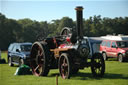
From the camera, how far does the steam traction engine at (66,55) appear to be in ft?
36.9

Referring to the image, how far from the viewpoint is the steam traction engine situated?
11242 mm

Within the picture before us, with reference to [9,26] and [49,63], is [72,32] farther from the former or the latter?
[9,26]

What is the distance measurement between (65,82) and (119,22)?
65.9 m

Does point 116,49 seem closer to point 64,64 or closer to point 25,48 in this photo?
point 25,48

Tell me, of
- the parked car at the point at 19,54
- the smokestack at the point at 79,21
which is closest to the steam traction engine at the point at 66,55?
the smokestack at the point at 79,21

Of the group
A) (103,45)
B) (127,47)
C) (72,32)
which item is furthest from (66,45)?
(103,45)

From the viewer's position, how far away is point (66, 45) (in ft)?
39.2

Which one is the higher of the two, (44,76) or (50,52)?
(50,52)

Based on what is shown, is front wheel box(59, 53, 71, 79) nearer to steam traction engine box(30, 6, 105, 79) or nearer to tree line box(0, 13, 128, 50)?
steam traction engine box(30, 6, 105, 79)

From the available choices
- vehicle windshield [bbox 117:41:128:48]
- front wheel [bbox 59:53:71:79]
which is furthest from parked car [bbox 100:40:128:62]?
front wheel [bbox 59:53:71:79]

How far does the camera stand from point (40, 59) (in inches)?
507

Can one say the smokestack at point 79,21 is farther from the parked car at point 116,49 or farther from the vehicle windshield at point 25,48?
the parked car at point 116,49

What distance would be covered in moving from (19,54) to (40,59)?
523 centimetres

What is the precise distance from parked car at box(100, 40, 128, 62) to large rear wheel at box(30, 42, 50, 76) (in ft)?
30.3
